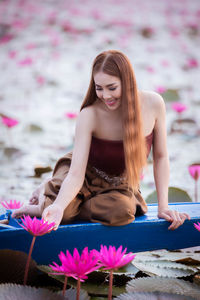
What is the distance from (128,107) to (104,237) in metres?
0.39

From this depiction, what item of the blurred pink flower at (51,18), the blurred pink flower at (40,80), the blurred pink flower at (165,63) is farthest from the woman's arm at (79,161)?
the blurred pink flower at (51,18)

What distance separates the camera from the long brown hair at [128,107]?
1153 millimetres

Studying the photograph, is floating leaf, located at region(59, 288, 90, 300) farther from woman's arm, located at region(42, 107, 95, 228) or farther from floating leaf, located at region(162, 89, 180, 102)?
floating leaf, located at region(162, 89, 180, 102)

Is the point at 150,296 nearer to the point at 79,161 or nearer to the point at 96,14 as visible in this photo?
the point at 79,161

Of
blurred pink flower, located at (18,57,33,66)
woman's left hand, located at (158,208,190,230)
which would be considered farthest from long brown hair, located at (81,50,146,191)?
blurred pink flower, located at (18,57,33,66)

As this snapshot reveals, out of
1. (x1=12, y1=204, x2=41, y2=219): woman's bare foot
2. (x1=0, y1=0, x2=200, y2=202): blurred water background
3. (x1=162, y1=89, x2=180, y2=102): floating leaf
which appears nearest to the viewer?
(x1=12, y1=204, x2=41, y2=219): woman's bare foot

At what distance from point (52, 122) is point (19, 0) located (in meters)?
4.75

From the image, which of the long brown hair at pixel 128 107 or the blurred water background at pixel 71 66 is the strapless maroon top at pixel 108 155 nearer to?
the long brown hair at pixel 128 107

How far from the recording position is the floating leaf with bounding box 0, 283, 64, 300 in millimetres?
764

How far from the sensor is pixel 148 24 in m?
6.23

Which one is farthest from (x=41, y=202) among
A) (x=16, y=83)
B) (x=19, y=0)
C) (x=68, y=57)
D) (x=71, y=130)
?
(x=19, y=0)

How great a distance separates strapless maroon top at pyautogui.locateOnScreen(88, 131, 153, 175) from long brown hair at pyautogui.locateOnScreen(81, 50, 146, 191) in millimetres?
42

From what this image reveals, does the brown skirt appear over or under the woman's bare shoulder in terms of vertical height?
under

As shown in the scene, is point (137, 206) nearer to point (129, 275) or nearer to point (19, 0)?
point (129, 275)
